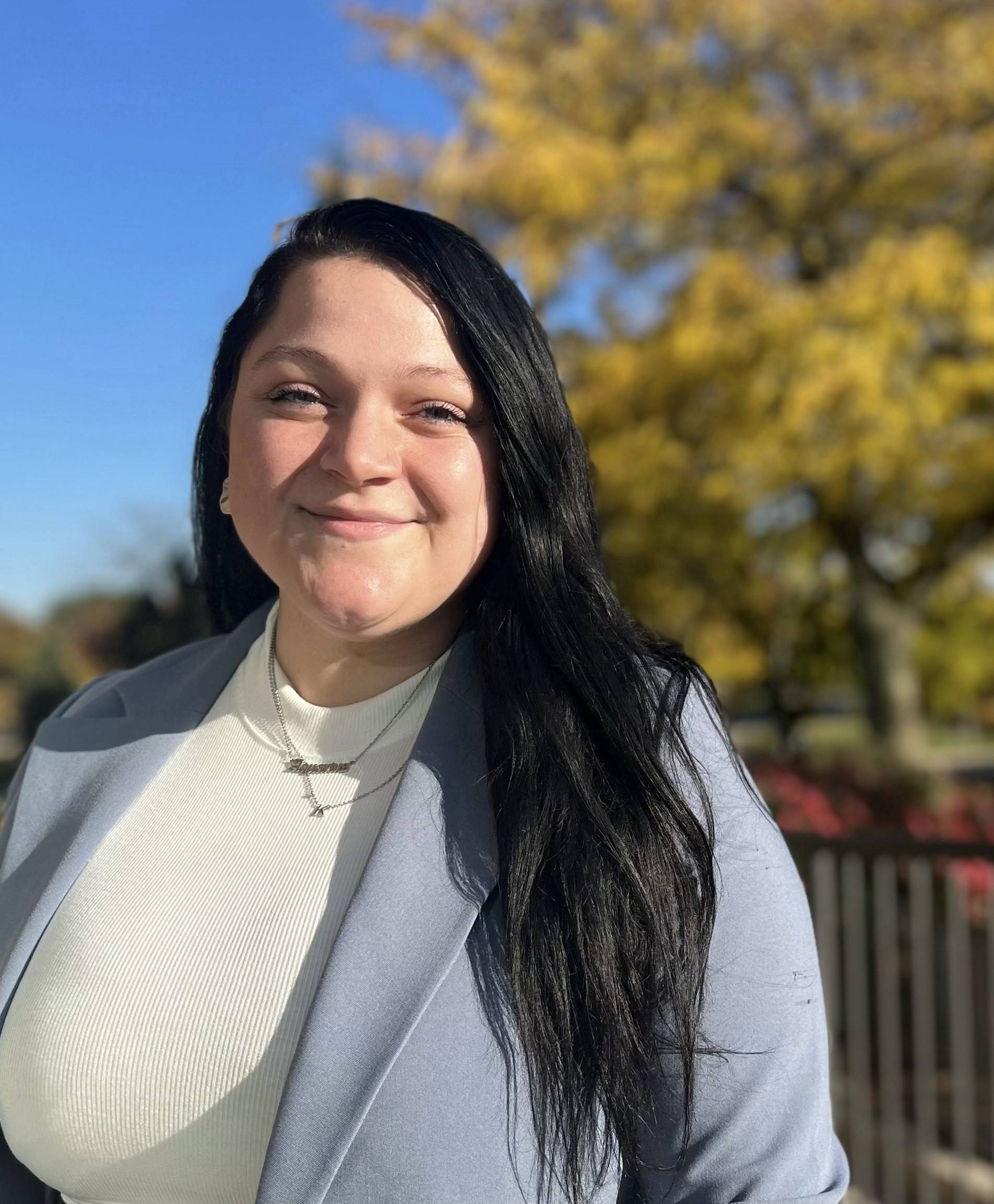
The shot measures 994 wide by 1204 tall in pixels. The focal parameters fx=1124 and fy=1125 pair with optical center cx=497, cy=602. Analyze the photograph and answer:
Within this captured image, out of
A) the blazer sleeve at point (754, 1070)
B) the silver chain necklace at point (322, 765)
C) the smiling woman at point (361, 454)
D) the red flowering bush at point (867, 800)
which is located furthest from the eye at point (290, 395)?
the red flowering bush at point (867, 800)

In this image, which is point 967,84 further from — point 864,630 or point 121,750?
point 121,750

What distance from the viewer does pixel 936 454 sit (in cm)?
799

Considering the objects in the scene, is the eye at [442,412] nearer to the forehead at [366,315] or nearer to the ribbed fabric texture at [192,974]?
the forehead at [366,315]

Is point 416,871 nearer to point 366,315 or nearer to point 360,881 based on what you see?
point 360,881

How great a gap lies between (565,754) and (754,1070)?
421mm

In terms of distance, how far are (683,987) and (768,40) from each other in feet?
26.2

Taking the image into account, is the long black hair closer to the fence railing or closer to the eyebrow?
the eyebrow

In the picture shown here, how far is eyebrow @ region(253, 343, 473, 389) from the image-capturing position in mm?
1442

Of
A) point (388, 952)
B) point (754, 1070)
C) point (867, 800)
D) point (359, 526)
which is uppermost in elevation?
point (359, 526)

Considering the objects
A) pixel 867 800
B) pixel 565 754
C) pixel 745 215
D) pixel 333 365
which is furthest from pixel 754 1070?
pixel 745 215

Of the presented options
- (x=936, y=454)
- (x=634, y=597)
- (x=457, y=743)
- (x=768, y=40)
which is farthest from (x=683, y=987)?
(x=634, y=597)

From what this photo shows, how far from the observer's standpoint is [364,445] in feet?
4.73

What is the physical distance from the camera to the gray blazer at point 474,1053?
128cm

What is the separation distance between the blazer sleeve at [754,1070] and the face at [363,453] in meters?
0.53
